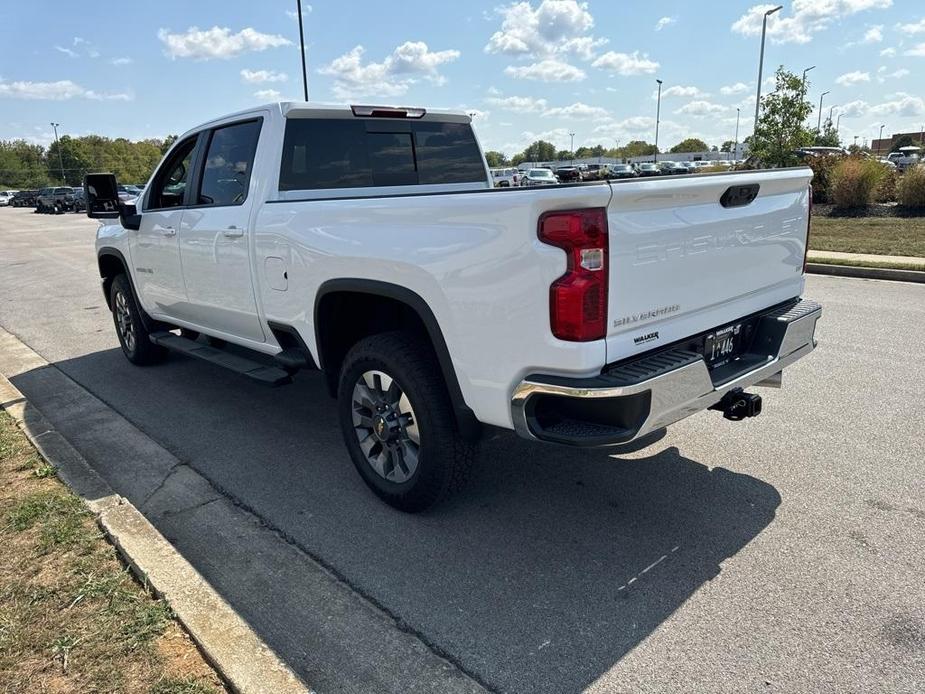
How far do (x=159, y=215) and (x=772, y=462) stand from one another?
15.6 ft

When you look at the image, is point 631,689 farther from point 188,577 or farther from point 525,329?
point 188,577

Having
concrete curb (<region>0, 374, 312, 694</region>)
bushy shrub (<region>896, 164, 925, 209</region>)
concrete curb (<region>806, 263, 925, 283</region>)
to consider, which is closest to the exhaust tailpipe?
concrete curb (<region>0, 374, 312, 694</region>)

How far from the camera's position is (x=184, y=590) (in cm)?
295

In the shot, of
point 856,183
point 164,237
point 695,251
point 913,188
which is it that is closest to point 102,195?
point 164,237

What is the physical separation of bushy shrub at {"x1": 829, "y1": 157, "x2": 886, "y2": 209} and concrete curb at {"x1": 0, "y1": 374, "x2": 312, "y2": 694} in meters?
18.4

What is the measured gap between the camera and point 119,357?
281 inches

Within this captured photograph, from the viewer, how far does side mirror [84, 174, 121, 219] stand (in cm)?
591

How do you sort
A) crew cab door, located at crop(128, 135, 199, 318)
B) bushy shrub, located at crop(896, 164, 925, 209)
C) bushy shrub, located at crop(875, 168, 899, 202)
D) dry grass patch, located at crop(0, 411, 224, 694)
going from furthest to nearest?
bushy shrub, located at crop(875, 168, 899, 202) < bushy shrub, located at crop(896, 164, 925, 209) < crew cab door, located at crop(128, 135, 199, 318) < dry grass patch, located at crop(0, 411, 224, 694)

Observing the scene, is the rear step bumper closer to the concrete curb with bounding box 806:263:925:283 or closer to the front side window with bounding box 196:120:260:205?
the front side window with bounding box 196:120:260:205

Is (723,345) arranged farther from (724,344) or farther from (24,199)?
(24,199)

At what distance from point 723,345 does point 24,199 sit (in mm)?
74486

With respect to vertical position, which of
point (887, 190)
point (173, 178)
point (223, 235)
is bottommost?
point (887, 190)

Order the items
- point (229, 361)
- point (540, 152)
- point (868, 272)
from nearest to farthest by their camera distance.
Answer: point (229, 361)
point (868, 272)
point (540, 152)

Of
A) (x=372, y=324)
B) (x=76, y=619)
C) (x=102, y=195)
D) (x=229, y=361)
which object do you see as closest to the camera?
(x=76, y=619)
